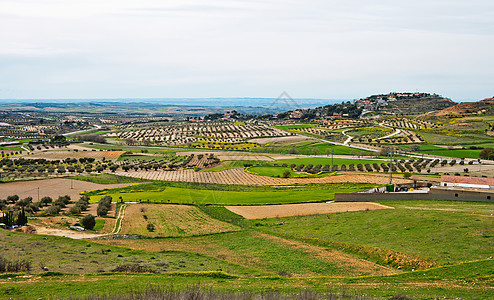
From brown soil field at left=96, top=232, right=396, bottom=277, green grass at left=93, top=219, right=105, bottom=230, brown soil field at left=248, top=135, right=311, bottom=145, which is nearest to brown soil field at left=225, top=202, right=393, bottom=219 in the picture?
brown soil field at left=96, top=232, right=396, bottom=277

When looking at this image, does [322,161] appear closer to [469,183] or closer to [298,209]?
[469,183]

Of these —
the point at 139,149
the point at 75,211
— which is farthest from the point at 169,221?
the point at 139,149

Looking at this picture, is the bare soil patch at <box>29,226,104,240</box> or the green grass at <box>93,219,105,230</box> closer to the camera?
the bare soil patch at <box>29,226,104,240</box>

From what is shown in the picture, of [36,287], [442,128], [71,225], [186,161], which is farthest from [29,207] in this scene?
[442,128]

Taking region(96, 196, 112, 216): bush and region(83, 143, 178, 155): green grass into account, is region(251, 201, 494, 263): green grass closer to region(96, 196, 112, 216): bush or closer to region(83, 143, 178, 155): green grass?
region(96, 196, 112, 216): bush

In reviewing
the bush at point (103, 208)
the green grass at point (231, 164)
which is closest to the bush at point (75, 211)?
the bush at point (103, 208)

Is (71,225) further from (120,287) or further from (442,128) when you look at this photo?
(442,128)
